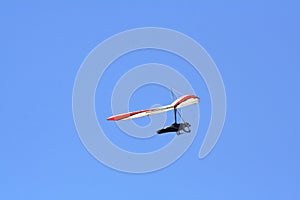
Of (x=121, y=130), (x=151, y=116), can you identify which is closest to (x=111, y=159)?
(x=121, y=130)

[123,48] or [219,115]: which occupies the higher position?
[123,48]

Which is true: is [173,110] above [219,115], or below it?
below

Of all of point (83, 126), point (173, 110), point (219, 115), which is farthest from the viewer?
point (219, 115)

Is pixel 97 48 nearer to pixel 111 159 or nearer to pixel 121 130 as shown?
pixel 121 130

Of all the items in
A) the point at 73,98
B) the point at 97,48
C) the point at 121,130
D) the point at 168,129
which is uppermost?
the point at 97,48

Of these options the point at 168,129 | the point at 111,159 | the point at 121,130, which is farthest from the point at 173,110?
the point at 111,159

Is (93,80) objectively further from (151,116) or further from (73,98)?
(151,116)

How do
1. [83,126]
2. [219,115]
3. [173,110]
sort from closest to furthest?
[173,110] → [83,126] → [219,115]

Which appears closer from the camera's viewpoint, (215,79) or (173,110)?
(173,110)

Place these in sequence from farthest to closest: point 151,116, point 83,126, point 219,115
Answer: point 219,115 < point 83,126 < point 151,116
